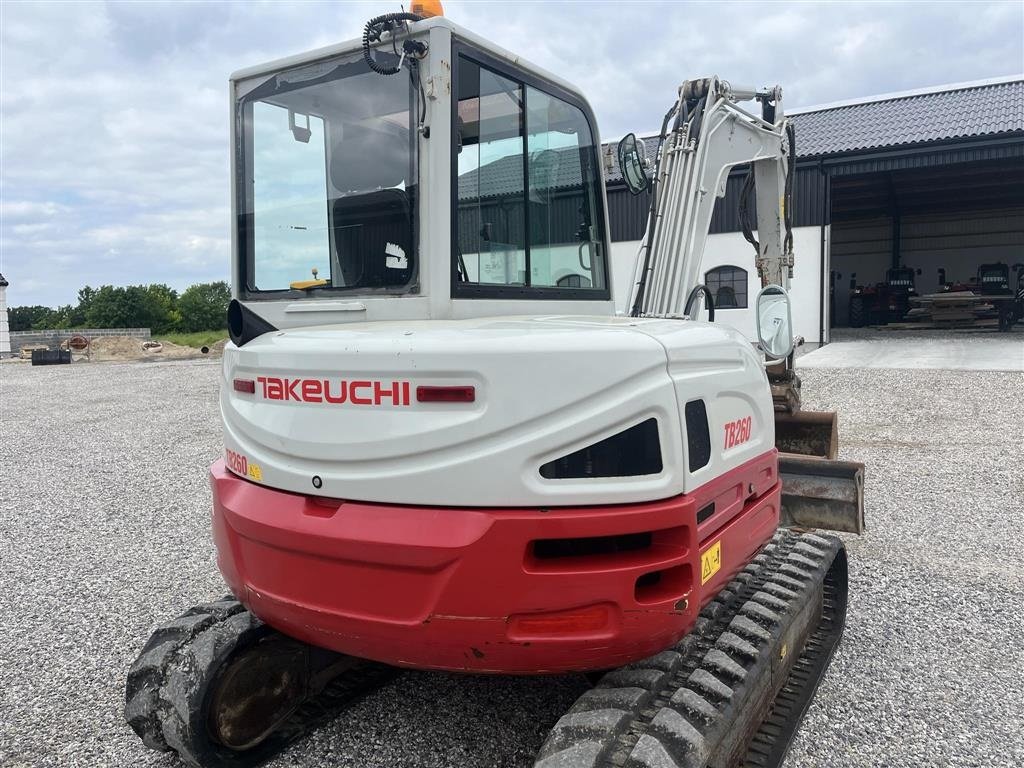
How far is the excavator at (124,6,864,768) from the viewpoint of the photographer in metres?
2.29

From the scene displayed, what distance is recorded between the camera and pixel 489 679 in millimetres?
3549

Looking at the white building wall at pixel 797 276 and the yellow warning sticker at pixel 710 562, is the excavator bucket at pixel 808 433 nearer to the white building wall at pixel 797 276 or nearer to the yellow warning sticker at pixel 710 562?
the yellow warning sticker at pixel 710 562

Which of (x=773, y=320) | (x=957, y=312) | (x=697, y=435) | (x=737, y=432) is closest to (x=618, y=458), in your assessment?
(x=697, y=435)

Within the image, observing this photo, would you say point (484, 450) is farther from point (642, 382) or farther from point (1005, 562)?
point (1005, 562)

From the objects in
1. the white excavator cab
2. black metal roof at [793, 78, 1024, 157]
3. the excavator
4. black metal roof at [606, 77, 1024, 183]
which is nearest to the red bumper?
the excavator

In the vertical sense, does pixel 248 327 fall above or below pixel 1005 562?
above

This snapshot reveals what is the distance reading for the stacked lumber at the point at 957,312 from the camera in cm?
2205

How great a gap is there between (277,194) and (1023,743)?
3.65m

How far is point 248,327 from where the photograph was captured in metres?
3.01

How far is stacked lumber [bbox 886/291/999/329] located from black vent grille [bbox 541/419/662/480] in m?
23.2

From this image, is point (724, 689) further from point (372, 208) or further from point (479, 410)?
point (372, 208)

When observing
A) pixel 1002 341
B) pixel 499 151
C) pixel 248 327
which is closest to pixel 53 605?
pixel 248 327

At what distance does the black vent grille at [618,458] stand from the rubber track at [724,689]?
71 cm

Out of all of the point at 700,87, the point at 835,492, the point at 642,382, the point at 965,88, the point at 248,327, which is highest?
the point at 965,88
